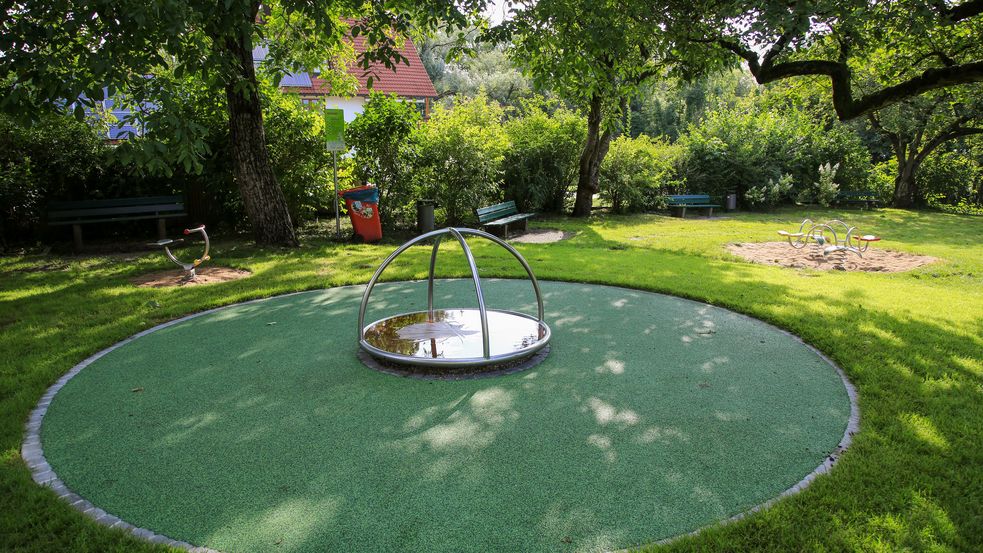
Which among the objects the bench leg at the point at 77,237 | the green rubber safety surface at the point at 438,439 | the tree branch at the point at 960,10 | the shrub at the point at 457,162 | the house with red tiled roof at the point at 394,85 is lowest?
the green rubber safety surface at the point at 438,439

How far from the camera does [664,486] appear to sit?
2.87 m

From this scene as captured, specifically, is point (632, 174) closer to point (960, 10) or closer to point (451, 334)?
point (960, 10)

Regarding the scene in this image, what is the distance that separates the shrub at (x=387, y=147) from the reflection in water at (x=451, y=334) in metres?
6.36

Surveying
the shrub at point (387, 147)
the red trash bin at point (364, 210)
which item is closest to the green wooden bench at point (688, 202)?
the shrub at point (387, 147)

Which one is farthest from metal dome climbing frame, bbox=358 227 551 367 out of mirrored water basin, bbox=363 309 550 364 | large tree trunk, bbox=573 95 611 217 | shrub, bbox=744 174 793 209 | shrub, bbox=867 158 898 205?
shrub, bbox=867 158 898 205

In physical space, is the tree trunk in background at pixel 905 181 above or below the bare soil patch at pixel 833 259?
above

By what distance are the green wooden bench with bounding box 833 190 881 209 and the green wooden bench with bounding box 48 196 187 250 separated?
2015cm

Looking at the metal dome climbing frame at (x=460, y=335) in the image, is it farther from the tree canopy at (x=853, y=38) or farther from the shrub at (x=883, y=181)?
the shrub at (x=883, y=181)

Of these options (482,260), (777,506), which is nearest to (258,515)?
(777,506)

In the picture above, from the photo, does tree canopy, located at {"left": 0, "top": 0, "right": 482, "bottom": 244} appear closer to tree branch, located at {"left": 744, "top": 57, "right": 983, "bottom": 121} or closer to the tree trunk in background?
tree branch, located at {"left": 744, "top": 57, "right": 983, "bottom": 121}

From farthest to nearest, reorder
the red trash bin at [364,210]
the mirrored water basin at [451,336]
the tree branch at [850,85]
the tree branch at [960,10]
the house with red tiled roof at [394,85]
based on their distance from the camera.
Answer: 1. the house with red tiled roof at [394,85]
2. the red trash bin at [364,210]
3. the tree branch at [960,10]
4. the tree branch at [850,85]
5. the mirrored water basin at [451,336]

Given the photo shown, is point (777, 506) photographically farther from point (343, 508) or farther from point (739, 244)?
point (739, 244)

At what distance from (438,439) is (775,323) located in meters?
3.94

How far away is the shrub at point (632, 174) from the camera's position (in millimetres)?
16641
